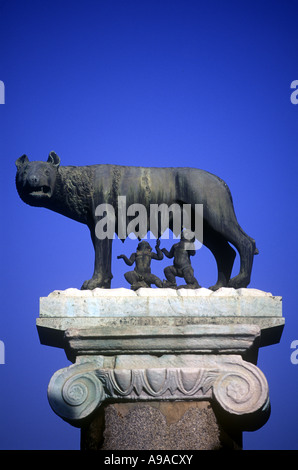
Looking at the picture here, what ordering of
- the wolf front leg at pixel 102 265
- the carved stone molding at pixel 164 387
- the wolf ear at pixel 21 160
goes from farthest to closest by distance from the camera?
the wolf ear at pixel 21 160 < the wolf front leg at pixel 102 265 < the carved stone molding at pixel 164 387

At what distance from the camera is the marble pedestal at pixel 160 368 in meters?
8.58

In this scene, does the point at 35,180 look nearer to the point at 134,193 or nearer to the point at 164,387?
the point at 134,193

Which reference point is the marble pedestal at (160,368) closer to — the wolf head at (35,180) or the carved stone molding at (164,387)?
the carved stone molding at (164,387)

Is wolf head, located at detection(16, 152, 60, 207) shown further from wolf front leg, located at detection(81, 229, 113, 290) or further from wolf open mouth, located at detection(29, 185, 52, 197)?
wolf front leg, located at detection(81, 229, 113, 290)

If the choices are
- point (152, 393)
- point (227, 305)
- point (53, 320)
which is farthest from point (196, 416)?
point (53, 320)

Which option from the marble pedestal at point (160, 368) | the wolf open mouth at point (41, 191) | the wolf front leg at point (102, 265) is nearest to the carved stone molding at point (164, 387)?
the marble pedestal at point (160, 368)

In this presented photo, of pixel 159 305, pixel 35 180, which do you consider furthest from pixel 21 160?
pixel 159 305

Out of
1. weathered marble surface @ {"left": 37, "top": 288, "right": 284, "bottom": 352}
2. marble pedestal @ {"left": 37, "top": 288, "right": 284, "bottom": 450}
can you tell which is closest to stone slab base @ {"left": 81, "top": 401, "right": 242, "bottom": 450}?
marble pedestal @ {"left": 37, "top": 288, "right": 284, "bottom": 450}

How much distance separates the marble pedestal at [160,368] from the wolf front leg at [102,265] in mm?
572

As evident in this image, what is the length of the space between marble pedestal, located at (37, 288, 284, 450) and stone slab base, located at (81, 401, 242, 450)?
0.01 m

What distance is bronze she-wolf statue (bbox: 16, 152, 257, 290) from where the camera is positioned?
982cm

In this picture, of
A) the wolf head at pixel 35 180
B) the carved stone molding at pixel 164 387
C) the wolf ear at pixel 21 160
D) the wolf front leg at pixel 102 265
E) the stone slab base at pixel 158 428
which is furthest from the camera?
the wolf ear at pixel 21 160

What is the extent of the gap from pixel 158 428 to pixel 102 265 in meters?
2.07

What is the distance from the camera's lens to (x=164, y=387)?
28.4 feet
